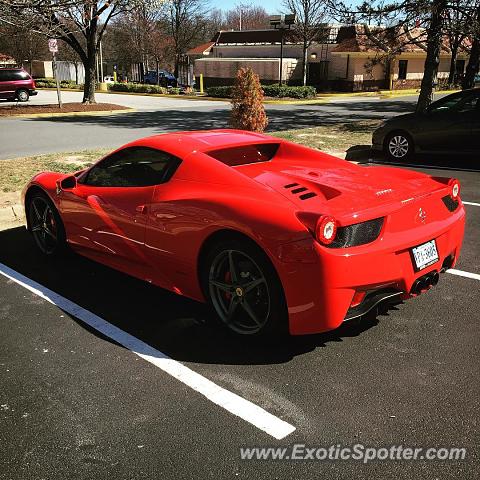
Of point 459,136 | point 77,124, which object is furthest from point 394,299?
point 77,124

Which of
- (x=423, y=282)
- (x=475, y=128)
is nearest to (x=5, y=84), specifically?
(x=475, y=128)

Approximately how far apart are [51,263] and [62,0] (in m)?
6.91

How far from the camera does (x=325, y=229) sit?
3086 millimetres

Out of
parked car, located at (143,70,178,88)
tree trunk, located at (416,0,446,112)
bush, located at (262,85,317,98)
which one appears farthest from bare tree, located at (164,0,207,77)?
tree trunk, located at (416,0,446,112)

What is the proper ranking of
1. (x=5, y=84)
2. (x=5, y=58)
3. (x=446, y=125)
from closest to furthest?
(x=446, y=125) → (x=5, y=84) → (x=5, y=58)

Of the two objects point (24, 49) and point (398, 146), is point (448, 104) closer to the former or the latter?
point (398, 146)

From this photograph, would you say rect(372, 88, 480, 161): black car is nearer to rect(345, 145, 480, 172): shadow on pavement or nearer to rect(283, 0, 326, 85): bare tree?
rect(345, 145, 480, 172): shadow on pavement

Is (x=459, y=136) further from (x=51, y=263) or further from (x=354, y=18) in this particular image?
(x=51, y=263)

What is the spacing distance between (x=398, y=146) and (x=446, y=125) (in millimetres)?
1045

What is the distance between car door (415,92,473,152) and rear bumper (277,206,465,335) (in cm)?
778

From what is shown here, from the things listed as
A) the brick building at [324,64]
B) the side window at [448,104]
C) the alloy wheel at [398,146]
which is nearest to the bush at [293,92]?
the brick building at [324,64]

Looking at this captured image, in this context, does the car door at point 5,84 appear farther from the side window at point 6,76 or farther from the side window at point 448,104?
the side window at point 448,104

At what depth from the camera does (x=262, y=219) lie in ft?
10.7

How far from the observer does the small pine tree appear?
11.0m
